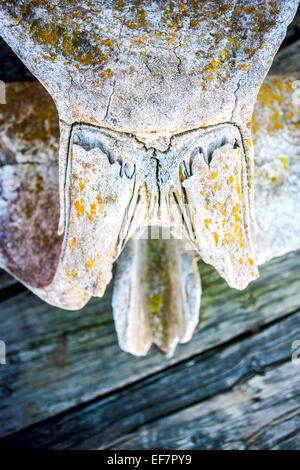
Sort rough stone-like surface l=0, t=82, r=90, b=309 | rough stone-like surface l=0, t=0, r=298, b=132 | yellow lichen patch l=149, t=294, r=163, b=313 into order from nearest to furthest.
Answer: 1. rough stone-like surface l=0, t=0, r=298, b=132
2. rough stone-like surface l=0, t=82, r=90, b=309
3. yellow lichen patch l=149, t=294, r=163, b=313

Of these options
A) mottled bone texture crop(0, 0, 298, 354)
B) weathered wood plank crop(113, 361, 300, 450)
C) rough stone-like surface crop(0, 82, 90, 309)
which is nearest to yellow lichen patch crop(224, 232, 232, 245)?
mottled bone texture crop(0, 0, 298, 354)

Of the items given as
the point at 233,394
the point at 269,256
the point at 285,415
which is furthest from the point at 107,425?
the point at 269,256

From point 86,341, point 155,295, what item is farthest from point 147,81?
point 86,341

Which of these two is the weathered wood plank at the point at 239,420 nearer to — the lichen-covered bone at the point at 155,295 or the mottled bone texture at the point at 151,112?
the lichen-covered bone at the point at 155,295

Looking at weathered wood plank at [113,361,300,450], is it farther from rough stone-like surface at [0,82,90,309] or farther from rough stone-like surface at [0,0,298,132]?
rough stone-like surface at [0,0,298,132]

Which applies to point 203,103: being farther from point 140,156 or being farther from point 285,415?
point 285,415
